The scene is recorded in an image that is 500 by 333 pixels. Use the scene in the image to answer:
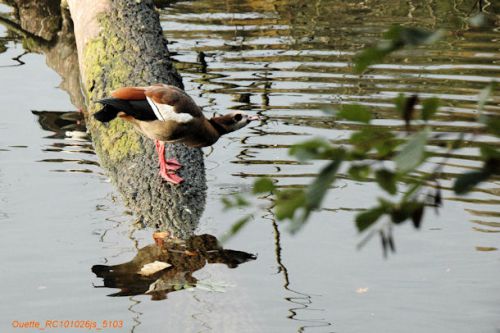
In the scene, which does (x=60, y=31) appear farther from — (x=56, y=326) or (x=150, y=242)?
(x=56, y=326)

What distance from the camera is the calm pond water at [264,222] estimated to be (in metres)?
5.25

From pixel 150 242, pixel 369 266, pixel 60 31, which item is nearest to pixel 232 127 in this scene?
pixel 150 242

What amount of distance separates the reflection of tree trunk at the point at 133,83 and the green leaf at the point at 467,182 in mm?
4868

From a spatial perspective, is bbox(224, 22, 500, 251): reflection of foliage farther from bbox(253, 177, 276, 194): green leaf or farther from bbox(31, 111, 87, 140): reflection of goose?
bbox(31, 111, 87, 140): reflection of goose

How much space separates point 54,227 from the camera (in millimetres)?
6555

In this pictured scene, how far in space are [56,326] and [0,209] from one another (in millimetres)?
2022

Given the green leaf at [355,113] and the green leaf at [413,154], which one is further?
the green leaf at [355,113]

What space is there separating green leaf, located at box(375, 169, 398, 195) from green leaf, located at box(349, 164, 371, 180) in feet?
0.14

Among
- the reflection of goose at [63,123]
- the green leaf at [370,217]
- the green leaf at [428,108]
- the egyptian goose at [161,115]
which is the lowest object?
the reflection of goose at [63,123]

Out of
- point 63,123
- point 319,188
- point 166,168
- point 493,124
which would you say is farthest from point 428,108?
point 63,123

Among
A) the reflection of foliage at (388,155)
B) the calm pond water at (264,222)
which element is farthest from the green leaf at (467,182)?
the calm pond water at (264,222)

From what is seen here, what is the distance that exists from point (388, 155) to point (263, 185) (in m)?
0.24

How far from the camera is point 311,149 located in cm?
147

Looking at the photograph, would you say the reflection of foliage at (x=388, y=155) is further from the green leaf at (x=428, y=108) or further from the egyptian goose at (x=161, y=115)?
the egyptian goose at (x=161, y=115)
